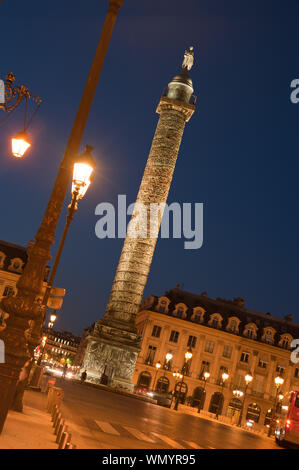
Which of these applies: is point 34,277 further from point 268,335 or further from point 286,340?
point 286,340

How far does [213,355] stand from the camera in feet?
192

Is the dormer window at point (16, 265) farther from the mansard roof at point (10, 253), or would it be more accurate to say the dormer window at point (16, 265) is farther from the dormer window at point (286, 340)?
the dormer window at point (286, 340)

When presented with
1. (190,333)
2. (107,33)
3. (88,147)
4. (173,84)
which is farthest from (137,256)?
(107,33)

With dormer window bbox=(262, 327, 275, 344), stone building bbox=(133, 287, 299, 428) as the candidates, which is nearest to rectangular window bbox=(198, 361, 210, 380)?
stone building bbox=(133, 287, 299, 428)

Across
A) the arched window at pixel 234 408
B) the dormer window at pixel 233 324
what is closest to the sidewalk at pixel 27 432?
the arched window at pixel 234 408

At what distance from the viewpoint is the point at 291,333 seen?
210 ft

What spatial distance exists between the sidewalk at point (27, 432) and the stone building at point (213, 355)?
150 feet

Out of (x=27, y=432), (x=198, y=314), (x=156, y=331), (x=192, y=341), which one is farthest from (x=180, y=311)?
(x=27, y=432)

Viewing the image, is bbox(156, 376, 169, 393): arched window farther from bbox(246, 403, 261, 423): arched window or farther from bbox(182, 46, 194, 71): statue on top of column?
bbox(182, 46, 194, 71): statue on top of column

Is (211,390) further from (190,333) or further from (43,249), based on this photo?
(43,249)

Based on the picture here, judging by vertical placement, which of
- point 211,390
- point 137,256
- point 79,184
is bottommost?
point 211,390

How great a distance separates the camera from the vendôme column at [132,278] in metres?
36.2
